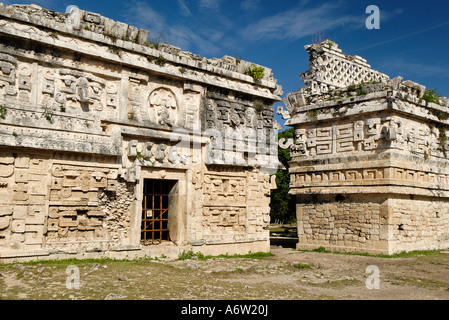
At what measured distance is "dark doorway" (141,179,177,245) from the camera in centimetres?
Result: 1020

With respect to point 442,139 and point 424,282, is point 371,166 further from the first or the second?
point 424,282

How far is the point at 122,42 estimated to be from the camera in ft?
30.4

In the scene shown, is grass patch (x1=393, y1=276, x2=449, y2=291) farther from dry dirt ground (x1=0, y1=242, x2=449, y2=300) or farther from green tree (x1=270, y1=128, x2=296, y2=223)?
Answer: green tree (x1=270, y1=128, x2=296, y2=223)

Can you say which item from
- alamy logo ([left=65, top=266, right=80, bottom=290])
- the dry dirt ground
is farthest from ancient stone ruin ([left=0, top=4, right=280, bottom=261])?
alamy logo ([left=65, top=266, right=80, bottom=290])

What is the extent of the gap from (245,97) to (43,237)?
248 inches

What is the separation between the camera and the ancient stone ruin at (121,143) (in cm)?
787

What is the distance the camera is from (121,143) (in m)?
9.08

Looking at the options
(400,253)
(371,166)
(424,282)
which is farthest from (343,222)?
(424,282)

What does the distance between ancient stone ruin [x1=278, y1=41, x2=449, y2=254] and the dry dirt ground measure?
2230mm

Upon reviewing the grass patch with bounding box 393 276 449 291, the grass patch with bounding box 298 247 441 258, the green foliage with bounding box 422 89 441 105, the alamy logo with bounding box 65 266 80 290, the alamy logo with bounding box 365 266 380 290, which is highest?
the green foliage with bounding box 422 89 441 105

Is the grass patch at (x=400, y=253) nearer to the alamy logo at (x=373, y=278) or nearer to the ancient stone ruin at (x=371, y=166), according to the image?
the ancient stone ruin at (x=371, y=166)

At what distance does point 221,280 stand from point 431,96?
10157 millimetres

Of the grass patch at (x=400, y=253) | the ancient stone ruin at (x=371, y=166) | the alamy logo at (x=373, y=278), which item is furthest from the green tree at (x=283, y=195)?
the alamy logo at (x=373, y=278)

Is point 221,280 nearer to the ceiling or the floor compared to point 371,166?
nearer to the floor
